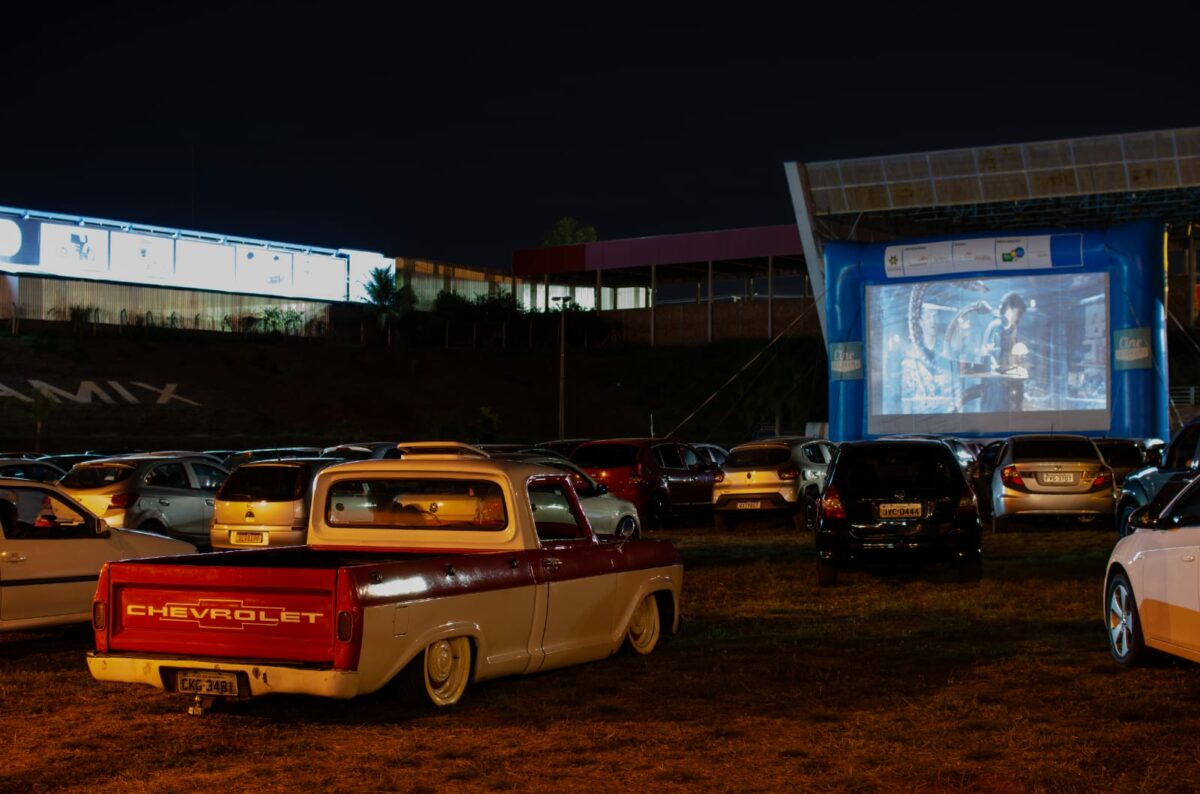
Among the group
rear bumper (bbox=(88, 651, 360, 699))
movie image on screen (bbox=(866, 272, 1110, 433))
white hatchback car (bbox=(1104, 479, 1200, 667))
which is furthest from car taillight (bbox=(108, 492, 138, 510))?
movie image on screen (bbox=(866, 272, 1110, 433))

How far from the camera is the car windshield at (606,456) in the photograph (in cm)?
2159

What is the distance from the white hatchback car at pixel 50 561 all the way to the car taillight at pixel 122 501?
5393 mm

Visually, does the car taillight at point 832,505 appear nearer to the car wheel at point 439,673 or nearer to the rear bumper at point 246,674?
the car wheel at point 439,673

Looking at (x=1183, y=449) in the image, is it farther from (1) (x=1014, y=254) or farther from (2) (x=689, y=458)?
(1) (x=1014, y=254)

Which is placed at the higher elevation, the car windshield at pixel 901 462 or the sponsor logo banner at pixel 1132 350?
the sponsor logo banner at pixel 1132 350

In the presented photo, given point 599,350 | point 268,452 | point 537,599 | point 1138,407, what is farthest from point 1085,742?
point 599,350

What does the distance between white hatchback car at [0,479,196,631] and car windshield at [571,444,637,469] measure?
10954mm

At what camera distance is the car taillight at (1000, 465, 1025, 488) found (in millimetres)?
19391

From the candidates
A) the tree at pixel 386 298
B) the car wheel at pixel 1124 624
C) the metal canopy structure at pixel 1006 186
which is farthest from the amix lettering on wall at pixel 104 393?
the car wheel at pixel 1124 624

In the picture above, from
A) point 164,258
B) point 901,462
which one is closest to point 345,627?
point 901,462

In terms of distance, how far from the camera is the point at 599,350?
240ft

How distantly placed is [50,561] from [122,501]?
20.8 feet

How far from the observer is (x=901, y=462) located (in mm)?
14172

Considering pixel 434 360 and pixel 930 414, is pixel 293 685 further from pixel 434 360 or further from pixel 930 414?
pixel 434 360
